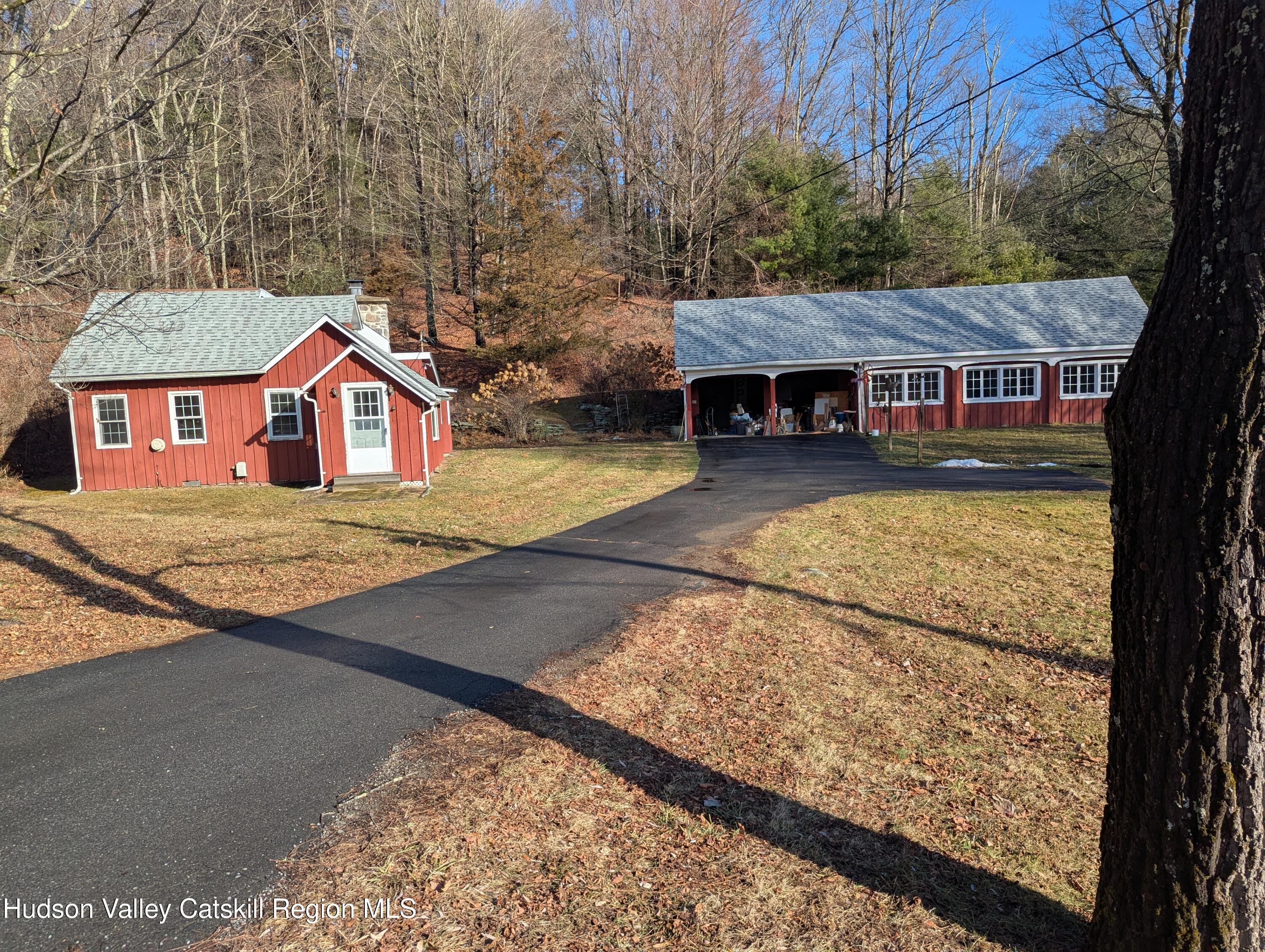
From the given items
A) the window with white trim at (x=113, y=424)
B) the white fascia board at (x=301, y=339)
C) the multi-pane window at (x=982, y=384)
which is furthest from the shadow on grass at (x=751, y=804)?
the multi-pane window at (x=982, y=384)

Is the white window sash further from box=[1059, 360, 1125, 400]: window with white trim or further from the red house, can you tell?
box=[1059, 360, 1125, 400]: window with white trim

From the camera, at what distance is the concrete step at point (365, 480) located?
711 inches

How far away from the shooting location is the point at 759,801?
4262 millimetres

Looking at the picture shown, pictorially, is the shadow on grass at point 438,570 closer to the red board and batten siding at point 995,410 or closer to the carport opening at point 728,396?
the red board and batten siding at point 995,410

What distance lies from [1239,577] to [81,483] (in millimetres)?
22691

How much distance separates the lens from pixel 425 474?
18.1m

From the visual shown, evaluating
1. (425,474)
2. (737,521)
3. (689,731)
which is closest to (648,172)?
(425,474)

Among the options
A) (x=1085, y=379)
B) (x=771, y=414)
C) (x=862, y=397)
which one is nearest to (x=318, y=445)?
(x=771, y=414)

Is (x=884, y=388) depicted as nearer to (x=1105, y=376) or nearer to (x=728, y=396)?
(x=728, y=396)

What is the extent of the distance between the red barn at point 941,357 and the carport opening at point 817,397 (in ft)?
0.23

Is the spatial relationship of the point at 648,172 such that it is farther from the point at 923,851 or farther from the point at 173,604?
the point at 923,851

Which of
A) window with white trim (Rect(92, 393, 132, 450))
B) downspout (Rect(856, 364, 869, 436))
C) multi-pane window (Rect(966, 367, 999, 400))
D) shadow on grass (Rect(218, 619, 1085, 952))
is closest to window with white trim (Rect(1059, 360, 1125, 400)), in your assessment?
multi-pane window (Rect(966, 367, 999, 400))

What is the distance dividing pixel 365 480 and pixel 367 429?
117 cm

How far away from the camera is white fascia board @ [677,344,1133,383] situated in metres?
27.0
